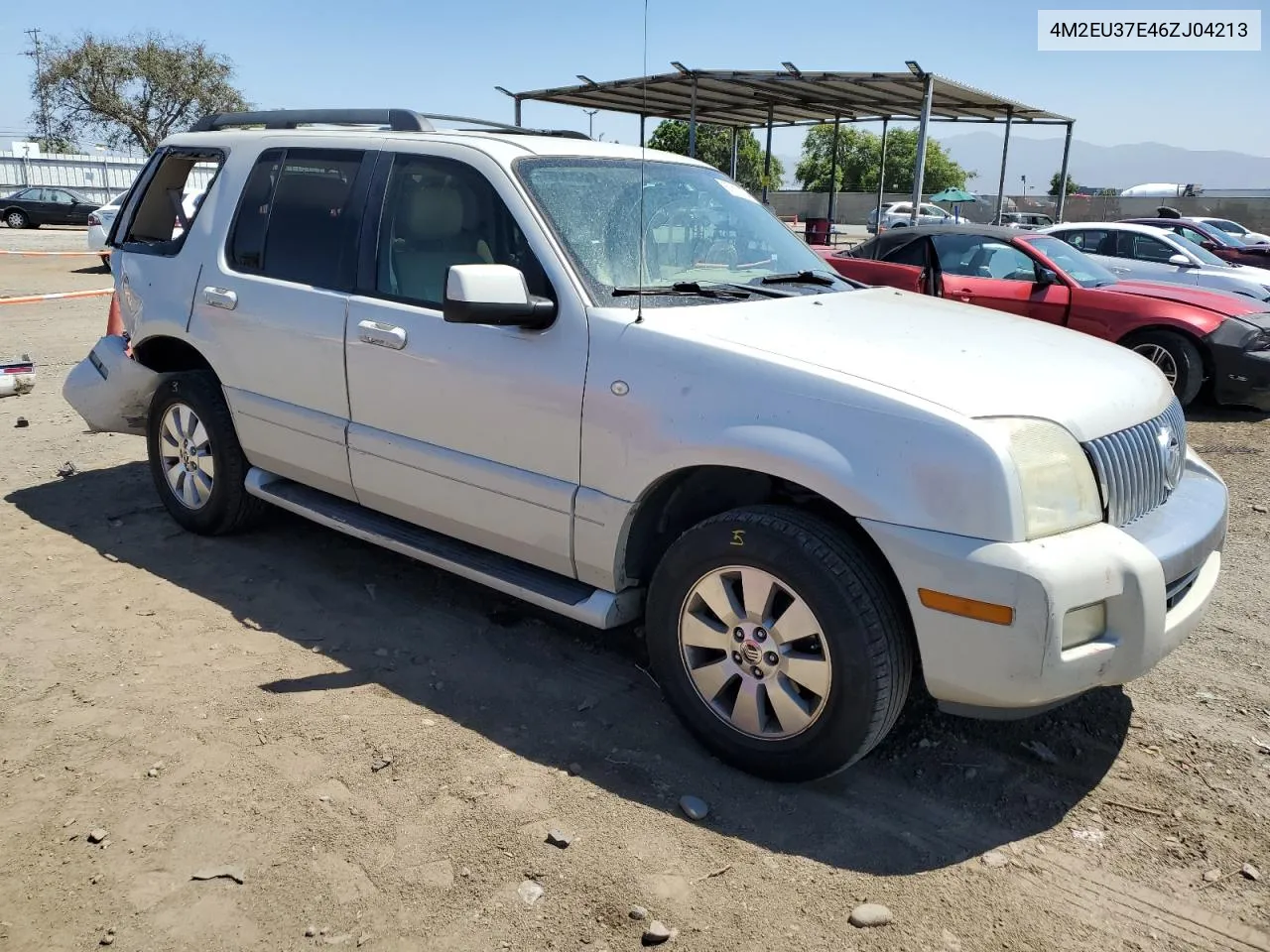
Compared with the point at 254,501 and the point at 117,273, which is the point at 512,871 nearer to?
the point at 254,501

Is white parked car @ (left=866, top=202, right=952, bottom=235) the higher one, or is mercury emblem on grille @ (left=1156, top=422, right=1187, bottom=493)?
white parked car @ (left=866, top=202, right=952, bottom=235)

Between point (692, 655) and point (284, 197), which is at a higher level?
point (284, 197)

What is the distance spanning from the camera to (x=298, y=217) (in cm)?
456

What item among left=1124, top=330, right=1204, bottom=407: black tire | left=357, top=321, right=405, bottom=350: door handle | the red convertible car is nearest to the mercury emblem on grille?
left=357, top=321, right=405, bottom=350: door handle

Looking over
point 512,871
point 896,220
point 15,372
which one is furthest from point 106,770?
point 896,220

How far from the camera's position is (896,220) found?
35.0 metres

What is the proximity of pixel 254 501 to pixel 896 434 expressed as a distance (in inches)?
139

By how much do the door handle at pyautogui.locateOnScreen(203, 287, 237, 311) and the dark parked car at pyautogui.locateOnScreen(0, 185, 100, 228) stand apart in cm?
3300

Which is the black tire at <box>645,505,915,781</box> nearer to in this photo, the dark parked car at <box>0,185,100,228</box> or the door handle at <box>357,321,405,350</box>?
the door handle at <box>357,321,405,350</box>

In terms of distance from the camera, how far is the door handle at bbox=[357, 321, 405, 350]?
396 cm

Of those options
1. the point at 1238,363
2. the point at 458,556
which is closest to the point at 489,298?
the point at 458,556

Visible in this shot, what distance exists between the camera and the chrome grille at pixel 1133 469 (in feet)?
9.75

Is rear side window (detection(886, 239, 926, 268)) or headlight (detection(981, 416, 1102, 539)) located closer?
headlight (detection(981, 416, 1102, 539))

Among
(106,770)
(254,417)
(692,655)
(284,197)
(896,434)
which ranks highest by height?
(284,197)
